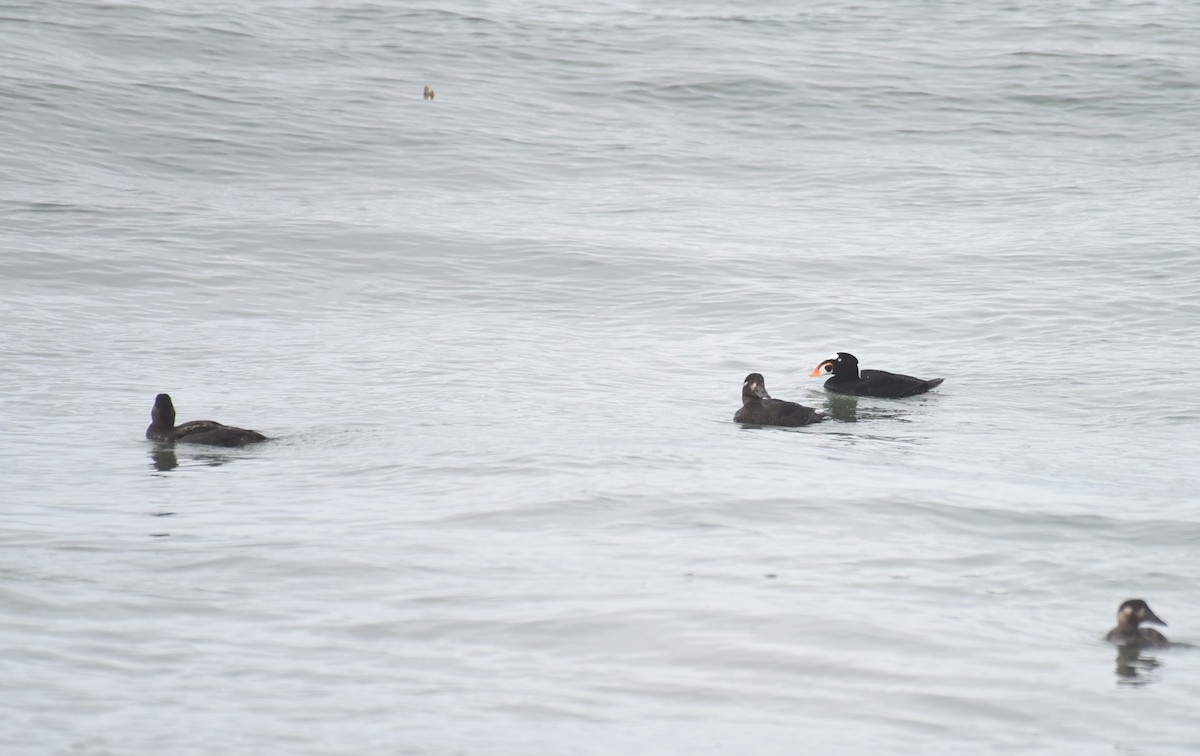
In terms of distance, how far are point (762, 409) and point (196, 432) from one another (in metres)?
4.58

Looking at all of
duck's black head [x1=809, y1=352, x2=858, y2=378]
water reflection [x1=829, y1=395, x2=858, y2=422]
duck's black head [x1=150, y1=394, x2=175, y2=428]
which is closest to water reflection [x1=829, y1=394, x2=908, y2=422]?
water reflection [x1=829, y1=395, x2=858, y2=422]

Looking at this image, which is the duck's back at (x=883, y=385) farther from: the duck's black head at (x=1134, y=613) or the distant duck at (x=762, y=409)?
the duck's black head at (x=1134, y=613)

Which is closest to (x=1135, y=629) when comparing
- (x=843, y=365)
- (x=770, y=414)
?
(x=770, y=414)

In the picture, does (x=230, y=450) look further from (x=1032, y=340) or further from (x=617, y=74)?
(x=617, y=74)

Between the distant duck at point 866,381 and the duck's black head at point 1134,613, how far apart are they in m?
6.78

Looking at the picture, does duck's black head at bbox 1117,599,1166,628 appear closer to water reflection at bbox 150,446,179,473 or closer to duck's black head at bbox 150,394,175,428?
A: water reflection at bbox 150,446,179,473

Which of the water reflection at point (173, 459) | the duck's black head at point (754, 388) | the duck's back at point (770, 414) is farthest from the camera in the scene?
the duck's black head at point (754, 388)

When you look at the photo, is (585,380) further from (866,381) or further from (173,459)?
(173,459)

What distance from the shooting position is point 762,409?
42.0 feet

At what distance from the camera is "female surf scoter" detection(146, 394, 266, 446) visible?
11414 mm

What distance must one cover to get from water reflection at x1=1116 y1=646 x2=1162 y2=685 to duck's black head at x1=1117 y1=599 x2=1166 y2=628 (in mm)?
129

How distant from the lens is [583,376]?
14.4 meters

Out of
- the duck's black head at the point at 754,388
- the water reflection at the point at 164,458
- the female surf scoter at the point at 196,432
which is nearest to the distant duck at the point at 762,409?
the duck's black head at the point at 754,388

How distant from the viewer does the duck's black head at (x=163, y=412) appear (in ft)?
39.0
